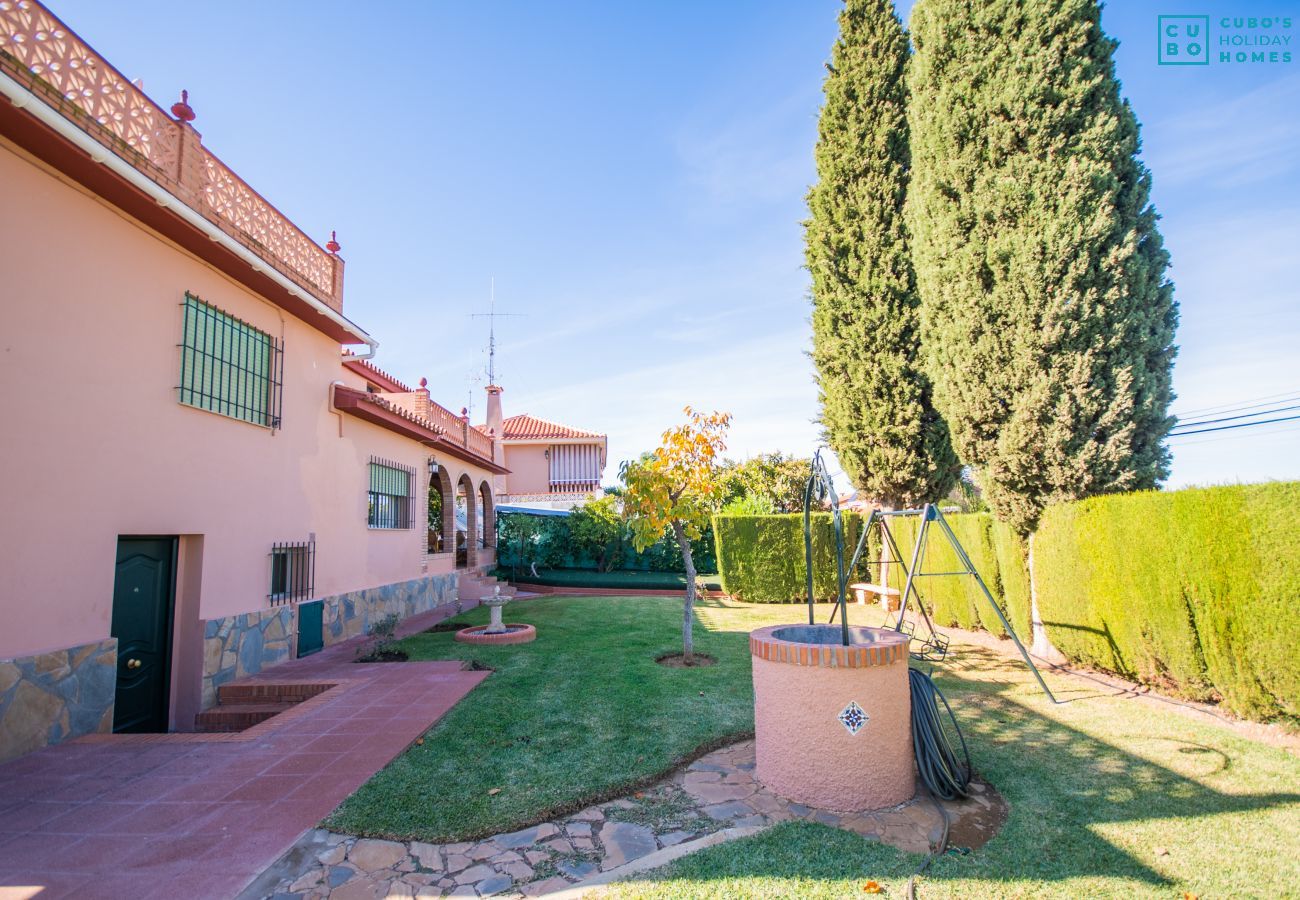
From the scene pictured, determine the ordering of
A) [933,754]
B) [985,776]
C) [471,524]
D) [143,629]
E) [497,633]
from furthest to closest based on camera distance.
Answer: [471,524]
[497,633]
[143,629]
[985,776]
[933,754]

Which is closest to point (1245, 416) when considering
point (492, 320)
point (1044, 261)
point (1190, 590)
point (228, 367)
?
point (1044, 261)

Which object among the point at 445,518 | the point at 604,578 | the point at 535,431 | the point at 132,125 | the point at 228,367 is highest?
the point at 535,431

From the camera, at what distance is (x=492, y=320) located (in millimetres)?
33031

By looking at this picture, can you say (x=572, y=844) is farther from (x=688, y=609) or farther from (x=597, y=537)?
(x=597, y=537)

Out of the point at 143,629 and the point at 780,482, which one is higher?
the point at 780,482

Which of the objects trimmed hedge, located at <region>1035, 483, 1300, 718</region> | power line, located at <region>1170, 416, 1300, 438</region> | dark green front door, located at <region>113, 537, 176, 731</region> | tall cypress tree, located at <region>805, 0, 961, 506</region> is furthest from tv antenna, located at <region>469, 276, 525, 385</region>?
trimmed hedge, located at <region>1035, 483, 1300, 718</region>

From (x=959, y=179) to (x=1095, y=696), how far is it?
7740 millimetres

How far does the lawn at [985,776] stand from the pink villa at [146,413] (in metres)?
3.77

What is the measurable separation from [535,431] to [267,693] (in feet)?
89.9

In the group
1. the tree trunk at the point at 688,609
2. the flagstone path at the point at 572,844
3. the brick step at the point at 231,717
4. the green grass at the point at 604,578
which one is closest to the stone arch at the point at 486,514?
the green grass at the point at 604,578

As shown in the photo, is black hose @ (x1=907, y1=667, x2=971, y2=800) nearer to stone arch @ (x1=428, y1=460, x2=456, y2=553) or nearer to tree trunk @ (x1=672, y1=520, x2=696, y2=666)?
tree trunk @ (x1=672, y1=520, x2=696, y2=666)

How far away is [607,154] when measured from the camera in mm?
14016

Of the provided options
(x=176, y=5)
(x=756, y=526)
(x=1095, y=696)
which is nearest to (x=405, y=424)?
(x=176, y=5)

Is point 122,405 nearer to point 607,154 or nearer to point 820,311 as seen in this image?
point 607,154
